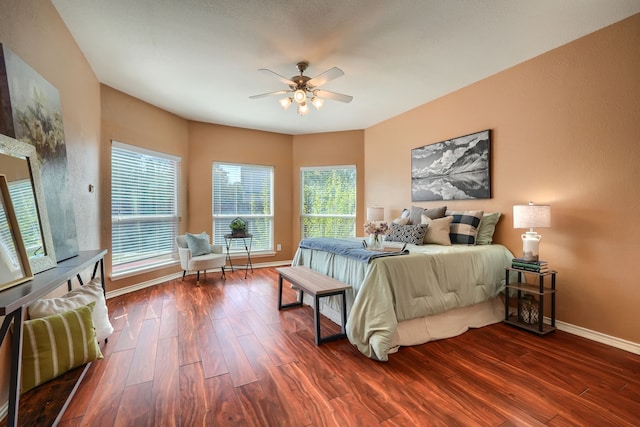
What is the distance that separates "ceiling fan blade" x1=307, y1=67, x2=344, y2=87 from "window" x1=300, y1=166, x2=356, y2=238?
107 inches

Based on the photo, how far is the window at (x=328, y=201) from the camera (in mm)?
5469

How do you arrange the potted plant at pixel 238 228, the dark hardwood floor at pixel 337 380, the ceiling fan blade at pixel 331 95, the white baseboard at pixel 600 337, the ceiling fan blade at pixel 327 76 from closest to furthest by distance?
the dark hardwood floor at pixel 337 380
the white baseboard at pixel 600 337
the ceiling fan blade at pixel 327 76
the ceiling fan blade at pixel 331 95
the potted plant at pixel 238 228

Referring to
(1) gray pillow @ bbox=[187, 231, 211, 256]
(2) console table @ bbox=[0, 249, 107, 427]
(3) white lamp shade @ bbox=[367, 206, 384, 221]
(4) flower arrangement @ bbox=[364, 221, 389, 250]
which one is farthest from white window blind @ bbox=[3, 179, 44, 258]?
(3) white lamp shade @ bbox=[367, 206, 384, 221]

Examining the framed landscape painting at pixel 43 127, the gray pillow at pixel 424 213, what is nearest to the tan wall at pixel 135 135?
the framed landscape painting at pixel 43 127

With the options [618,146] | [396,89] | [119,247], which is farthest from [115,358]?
[618,146]

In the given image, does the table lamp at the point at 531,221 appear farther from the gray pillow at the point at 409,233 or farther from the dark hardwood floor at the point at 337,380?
the gray pillow at the point at 409,233

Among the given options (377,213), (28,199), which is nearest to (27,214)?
(28,199)

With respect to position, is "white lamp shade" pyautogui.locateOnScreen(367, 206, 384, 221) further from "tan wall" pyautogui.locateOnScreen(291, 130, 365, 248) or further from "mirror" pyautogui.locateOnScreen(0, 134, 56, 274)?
"mirror" pyautogui.locateOnScreen(0, 134, 56, 274)

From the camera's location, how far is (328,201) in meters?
5.57

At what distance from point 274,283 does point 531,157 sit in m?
3.58

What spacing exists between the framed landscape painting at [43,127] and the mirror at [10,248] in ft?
1.46

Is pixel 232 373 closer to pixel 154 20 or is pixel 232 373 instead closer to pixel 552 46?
pixel 154 20

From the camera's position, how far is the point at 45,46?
83.1 inches

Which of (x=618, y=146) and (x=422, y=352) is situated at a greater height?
(x=618, y=146)
